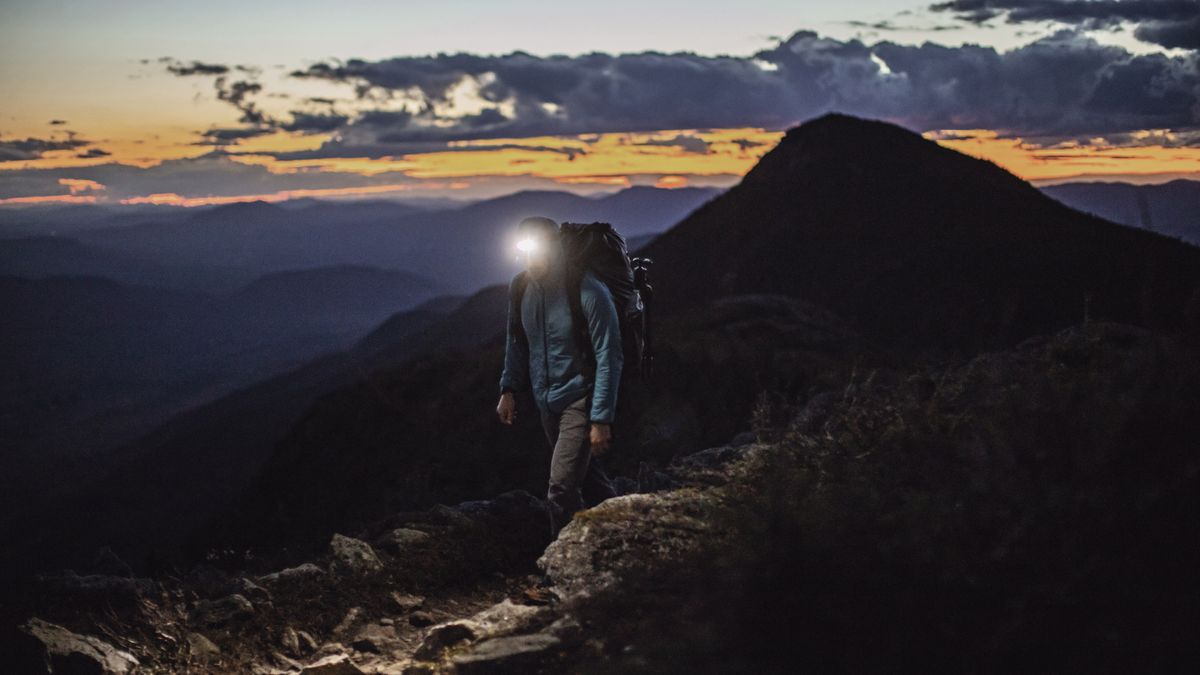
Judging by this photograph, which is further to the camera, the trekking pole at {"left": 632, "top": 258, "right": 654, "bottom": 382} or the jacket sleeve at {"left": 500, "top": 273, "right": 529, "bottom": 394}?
the trekking pole at {"left": 632, "top": 258, "right": 654, "bottom": 382}

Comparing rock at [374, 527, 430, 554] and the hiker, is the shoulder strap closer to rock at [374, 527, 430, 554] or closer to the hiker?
the hiker

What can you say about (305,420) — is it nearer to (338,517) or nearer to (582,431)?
(338,517)

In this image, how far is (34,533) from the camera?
122 m

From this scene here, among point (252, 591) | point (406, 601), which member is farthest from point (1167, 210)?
point (252, 591)

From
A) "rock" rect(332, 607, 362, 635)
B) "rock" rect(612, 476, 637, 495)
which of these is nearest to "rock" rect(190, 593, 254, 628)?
"rock" rect(332, 607, 362, 635)

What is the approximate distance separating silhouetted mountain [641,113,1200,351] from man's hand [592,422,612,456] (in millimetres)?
32643

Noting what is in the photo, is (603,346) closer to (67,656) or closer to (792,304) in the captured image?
(67,656)

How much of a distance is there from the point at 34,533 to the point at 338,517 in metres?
123

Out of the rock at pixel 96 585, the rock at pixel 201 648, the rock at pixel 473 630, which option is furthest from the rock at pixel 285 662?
the rock at pixel 96 585

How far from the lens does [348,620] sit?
17.7 feet

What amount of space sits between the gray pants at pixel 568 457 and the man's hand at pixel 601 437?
17 cm

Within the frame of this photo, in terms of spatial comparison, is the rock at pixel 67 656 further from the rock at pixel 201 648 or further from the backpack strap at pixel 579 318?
the backpack strap at pixel 579 318

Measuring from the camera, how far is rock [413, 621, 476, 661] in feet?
14.2

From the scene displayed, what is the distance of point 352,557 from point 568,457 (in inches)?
79.3
